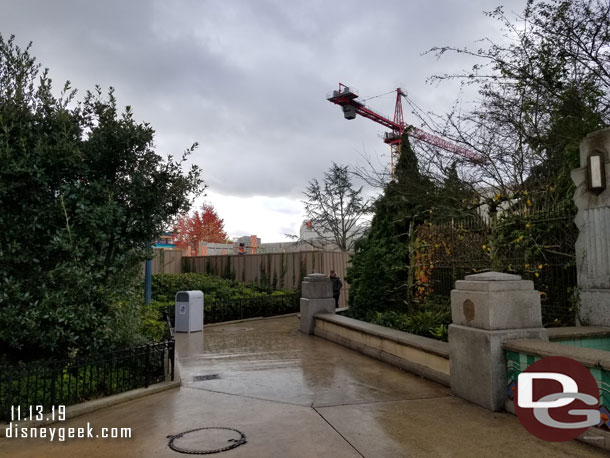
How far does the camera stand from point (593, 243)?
665 cm

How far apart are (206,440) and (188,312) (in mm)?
8383

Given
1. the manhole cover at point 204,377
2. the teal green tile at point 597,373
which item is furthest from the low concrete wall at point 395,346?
the manhole cover at point 204,377

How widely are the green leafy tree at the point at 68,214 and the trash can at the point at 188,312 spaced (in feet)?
18.6

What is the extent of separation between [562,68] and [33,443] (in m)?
9.49

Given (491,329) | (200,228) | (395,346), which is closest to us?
(491,329)

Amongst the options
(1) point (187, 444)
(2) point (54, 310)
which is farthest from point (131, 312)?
(1) point (187, 444)

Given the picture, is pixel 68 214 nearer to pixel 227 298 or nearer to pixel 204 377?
pixel 204 377

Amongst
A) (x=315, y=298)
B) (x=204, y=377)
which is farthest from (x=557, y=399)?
(x=315, y=298)

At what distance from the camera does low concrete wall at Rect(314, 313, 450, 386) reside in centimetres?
659

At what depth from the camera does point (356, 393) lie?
6023mm

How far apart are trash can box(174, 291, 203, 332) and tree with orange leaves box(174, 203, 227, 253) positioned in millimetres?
37217

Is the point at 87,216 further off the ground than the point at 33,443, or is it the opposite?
the point at 87,216

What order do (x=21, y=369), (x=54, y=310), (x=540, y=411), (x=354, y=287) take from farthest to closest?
(x=354, y=287)
(x=54, y=310)
(x=21, y=369)
(x=540, y=411)

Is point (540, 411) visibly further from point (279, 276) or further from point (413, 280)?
point (279, 276)
